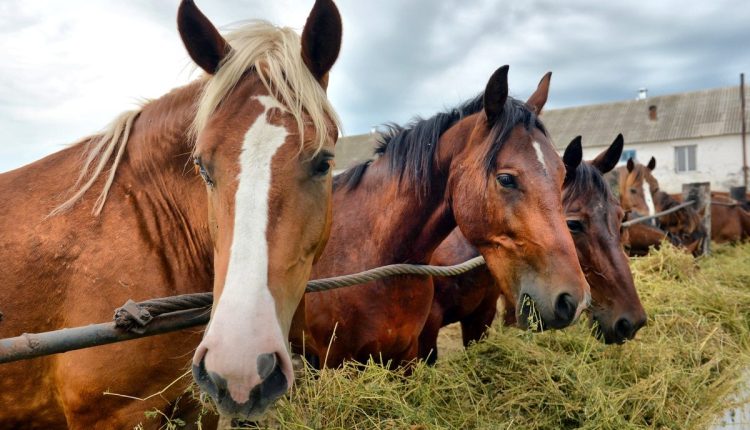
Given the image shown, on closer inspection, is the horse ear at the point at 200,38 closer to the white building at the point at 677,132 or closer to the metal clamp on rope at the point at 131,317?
the metal clamp on rope at the point at 131,317

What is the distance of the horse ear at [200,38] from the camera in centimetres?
169

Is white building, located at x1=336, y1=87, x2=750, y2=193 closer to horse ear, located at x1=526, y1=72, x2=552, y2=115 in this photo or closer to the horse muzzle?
horse ear, located at x1=526, y1=72, x2=552, y2=115

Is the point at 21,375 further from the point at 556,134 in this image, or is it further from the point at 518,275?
the point at 556,134

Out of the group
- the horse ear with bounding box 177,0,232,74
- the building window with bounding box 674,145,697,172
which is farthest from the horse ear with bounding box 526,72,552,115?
the building window with bounding box 674,145,697,172

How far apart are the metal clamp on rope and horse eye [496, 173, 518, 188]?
180 cm

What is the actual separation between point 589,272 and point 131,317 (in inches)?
130

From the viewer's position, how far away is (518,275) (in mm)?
2412

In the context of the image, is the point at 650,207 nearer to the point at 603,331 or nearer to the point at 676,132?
the point at 603,331

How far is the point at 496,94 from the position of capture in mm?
2572

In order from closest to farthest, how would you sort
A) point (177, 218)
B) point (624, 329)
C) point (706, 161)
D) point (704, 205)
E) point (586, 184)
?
point (177, 218) < point (624, 329) < point (586, 184) < point (704, 205) < point (706, 161)

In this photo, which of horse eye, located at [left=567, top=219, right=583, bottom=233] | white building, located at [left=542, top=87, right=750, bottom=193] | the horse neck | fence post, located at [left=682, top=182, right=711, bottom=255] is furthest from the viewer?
white building, located at [left=542, top=87, right=750, bottom=193]

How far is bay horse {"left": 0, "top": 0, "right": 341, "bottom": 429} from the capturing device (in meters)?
1.44

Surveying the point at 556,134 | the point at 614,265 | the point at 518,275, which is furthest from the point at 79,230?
the point at 556,134

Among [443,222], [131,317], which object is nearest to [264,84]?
[131,317]
